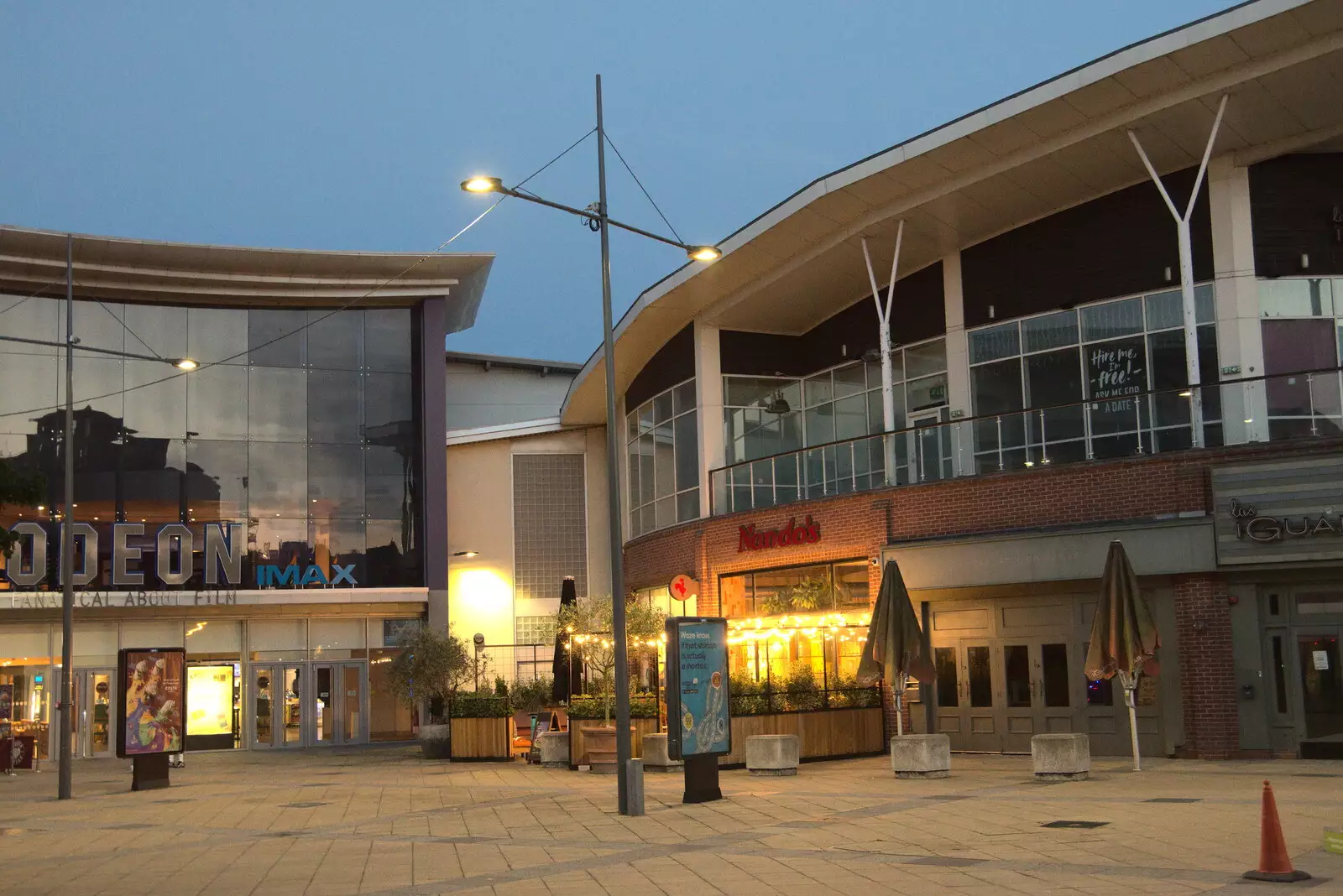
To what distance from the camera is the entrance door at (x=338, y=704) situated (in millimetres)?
37969

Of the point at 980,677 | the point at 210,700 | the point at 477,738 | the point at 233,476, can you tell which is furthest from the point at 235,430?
the point at 980,677

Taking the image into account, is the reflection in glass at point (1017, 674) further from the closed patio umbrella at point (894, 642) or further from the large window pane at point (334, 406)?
the large window pane at point (334, 406)

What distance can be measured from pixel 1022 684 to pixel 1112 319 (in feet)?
22.1

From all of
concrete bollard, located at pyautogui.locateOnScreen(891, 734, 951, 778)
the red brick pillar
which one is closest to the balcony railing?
the red brick pillar

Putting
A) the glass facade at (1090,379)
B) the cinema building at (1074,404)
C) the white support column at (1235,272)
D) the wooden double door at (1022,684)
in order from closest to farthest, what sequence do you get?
1. the cinema building at (1074,404)
2. the glass facade at (1090,379)
3. the wooden double door at (1022,684)
4. the white support column at (1235,272)

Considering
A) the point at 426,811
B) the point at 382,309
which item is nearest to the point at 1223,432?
the point at 426,811

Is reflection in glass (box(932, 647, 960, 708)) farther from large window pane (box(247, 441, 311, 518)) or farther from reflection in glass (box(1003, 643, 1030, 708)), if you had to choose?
large window pane (box(247, 441, 311, 518))

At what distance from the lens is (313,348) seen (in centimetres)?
3834

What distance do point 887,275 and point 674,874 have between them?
63.1 ft

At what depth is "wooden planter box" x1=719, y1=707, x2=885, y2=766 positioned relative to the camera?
79.9ft

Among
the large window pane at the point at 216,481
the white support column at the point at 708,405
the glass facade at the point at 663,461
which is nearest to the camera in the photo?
the white support column at the point at 708,405

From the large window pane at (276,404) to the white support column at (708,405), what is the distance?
459 inches

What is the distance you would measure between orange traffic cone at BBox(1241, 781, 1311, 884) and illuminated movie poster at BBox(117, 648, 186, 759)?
19.4 m

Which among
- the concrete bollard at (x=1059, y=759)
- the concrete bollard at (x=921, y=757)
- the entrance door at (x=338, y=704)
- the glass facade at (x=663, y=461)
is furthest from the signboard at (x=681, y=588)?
the entrance door at (x=338, y=704)
